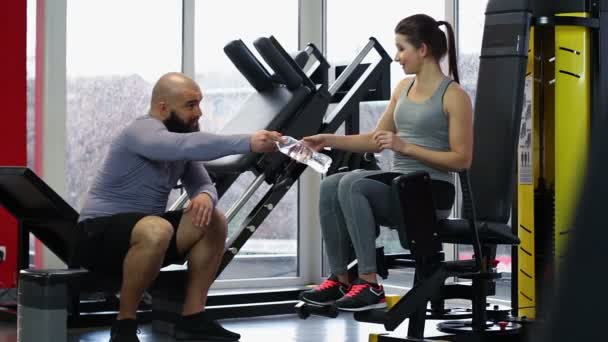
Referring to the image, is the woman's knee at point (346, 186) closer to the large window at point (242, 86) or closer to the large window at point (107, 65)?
the large window at point (107, 65)

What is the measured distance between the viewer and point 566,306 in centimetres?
24

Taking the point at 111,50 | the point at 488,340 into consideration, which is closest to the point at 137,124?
the point at 488,340

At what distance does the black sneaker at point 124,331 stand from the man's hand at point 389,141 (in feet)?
3.62

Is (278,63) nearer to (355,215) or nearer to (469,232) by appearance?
(355,215)

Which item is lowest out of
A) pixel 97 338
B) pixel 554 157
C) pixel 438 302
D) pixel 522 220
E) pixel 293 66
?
pixel 97 338

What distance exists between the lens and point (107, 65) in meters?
5.49

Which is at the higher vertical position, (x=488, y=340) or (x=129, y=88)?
(x=129, y=88)

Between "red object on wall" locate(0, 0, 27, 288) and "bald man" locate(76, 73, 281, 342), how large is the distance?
1627mm

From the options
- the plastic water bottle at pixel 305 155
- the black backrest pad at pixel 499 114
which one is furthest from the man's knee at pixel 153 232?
the black backrest pad at pixel 499 114

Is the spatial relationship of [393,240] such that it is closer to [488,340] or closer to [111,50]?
[111,50]

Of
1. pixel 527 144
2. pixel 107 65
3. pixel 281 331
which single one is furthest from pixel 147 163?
pixel 107 65

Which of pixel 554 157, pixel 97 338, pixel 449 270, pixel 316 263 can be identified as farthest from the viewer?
pixel 316 263

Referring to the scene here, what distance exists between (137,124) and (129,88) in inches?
93.2

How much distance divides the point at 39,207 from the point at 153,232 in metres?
1.09
